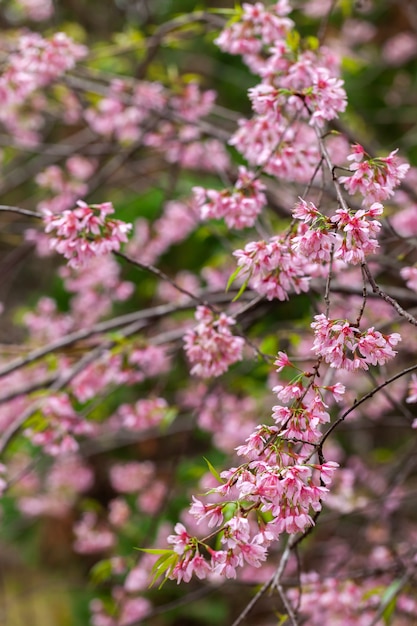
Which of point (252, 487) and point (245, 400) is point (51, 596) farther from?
point (252, 487)

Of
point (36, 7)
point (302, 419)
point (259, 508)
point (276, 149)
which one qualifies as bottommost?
point (259, 508)

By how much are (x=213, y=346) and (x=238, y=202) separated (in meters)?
0.40

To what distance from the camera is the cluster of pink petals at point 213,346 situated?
1.70 metres

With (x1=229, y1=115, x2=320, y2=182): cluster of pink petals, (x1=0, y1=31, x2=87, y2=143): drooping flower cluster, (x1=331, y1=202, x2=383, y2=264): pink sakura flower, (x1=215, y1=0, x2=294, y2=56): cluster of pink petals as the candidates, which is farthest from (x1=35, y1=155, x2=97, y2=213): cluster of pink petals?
(x1=331, y1=202, x2=383, y2=264): pink sakura flower

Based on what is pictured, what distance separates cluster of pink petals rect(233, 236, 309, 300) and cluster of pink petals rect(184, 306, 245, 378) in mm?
212

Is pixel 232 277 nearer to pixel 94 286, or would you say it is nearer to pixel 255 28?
pixel 255 28

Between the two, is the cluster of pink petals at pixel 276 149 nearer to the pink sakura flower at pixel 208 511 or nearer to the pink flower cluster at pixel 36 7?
the pink sakura flower at pixel 208 511

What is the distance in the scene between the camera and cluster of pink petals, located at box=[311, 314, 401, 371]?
122cm

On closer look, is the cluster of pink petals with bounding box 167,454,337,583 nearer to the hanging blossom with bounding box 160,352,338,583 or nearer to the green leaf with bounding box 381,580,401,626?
the hanging blossom with bounding box 160,352,338,583

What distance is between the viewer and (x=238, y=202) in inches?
69.0

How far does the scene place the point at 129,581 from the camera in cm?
284

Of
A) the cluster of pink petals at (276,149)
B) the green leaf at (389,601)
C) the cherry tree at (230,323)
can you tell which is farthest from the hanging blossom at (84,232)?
the green leaf at (389,601)

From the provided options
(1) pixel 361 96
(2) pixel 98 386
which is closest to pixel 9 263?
(2) pixel 98 386

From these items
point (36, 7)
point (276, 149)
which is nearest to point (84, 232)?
point (276, 149)
